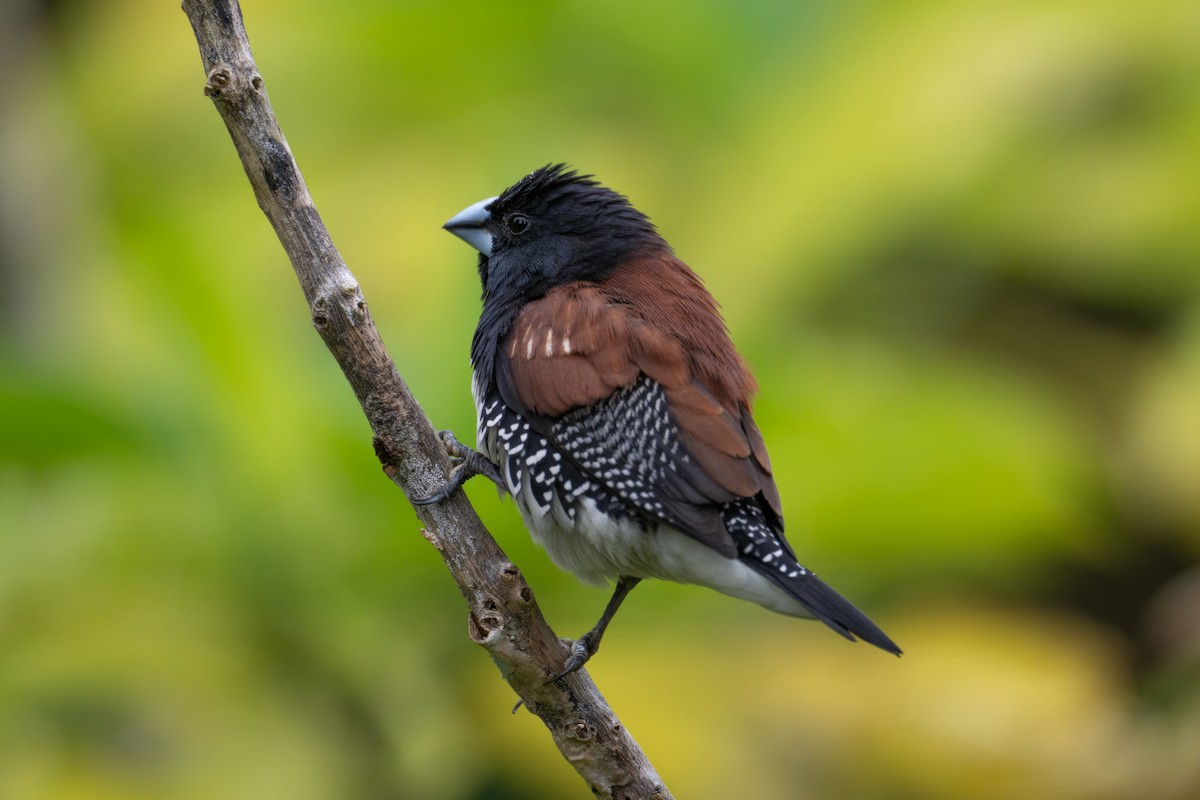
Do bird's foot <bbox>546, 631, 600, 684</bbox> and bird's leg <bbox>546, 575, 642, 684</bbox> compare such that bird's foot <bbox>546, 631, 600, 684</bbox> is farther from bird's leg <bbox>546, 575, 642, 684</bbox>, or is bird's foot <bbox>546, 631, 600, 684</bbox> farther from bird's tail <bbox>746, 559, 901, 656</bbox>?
bird's tail <bbox>746, 559, 901, 656</bbox>

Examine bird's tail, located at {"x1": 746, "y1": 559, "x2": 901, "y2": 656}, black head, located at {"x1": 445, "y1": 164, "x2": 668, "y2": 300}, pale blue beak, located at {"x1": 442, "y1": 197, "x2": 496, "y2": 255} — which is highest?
pale blue beak, located at {"x1": 442, "y1": 197, "x2": 496, "y2": 255}

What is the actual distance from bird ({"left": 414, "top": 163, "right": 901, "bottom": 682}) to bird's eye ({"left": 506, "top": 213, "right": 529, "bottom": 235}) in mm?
Answer: 246

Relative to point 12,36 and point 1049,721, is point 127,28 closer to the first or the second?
point 12,36

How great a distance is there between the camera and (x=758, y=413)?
3381mm

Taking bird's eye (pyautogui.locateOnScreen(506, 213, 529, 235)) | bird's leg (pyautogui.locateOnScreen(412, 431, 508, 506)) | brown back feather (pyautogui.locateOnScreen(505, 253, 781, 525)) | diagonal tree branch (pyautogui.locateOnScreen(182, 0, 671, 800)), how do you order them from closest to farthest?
diagonal tree branch (pyautogui.locateOnScreen(182, 0, 671, 800)) → bird's leg (pyautogui.locateOnScreen(412, 431, 508, 506)) → brown back feather (pyautogui.locateOnScreen(505, 253, 781, 525)) → bird's eye (pyautogui.locateOnScreen(506, 213, 529, 235))

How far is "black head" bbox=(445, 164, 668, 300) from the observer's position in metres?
3.08

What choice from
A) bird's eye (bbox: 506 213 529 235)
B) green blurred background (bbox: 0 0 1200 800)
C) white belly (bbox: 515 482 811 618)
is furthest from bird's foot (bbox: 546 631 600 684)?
bird's eye (bbox: 506 213 529 235)

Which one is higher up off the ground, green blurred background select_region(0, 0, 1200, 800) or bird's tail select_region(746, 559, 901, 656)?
green blurred background select_region(0, 0, 1200, 800)

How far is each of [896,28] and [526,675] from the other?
11.1 feet

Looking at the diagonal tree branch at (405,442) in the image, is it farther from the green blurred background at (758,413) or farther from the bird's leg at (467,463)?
the green blurred background at (758,413)

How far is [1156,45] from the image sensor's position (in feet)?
15.7

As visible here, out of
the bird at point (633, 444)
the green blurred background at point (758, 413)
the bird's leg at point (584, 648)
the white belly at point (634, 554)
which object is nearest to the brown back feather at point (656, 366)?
the bird at point (633, 444)

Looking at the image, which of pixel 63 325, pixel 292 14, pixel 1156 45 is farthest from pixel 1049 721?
pixel 292 14

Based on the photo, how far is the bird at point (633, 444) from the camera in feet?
8.45
